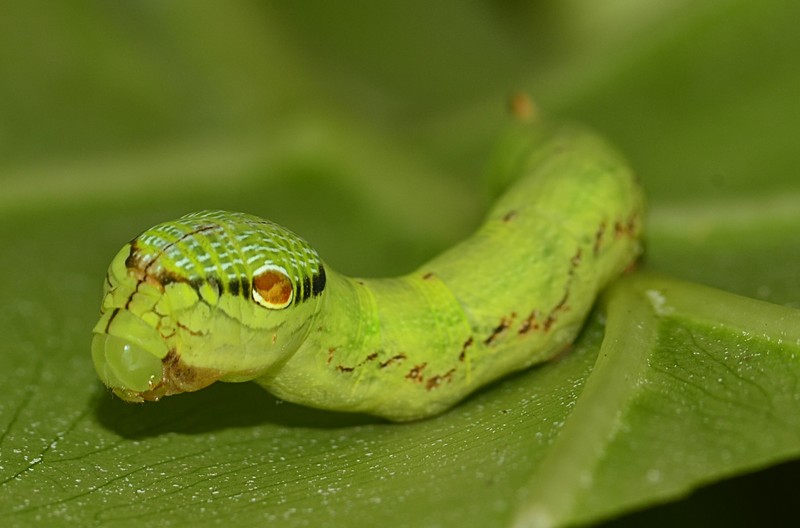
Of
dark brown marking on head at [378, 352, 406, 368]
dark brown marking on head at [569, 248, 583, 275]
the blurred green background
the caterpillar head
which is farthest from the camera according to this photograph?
the blurred green background

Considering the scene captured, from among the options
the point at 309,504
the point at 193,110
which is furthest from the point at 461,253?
the point at 193,110

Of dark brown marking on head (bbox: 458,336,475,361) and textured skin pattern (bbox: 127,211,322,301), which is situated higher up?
textured skin pattern (bbox: 127,211,322,301)

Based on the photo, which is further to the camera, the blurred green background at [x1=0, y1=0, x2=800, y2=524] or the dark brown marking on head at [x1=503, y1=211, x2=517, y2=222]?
the blurred green background at [x1=0, y1=0, x2=800, y2=524]

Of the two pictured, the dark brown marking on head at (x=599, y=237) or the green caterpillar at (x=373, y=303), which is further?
the dark brown marking on head at (x=599, y=237)

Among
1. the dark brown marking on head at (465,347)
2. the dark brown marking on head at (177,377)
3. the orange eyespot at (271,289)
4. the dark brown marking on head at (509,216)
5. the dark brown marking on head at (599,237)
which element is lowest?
the dark brown marking on head at (465,347)

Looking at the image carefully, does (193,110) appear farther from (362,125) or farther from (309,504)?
(309,504)

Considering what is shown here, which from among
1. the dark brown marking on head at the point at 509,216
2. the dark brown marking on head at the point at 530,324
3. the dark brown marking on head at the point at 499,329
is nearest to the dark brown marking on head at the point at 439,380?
the dark brown marking on head at the point at 499,329

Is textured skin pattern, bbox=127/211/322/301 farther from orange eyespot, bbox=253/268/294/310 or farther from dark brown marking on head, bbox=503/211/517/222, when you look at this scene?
dark brown marking on head, bbox=503/211/517/222

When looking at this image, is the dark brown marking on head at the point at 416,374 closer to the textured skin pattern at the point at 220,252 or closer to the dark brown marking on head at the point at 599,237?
the textured skin pattern at the point at 220,252

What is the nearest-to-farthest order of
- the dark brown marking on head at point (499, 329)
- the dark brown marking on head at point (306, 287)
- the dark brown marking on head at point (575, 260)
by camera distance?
the dark brown marking on head at point (306, 287)
the dark brown marking on head at point (499, 329)
the dark brown marking on head at point (575, 260)

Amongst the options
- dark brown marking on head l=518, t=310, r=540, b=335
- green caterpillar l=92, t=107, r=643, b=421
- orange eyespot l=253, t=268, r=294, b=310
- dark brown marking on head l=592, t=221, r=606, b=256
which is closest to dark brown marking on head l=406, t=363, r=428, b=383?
green caterpillar l=92, t=107, r=643, b=421

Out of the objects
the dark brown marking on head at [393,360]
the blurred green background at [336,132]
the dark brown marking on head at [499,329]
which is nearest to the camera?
the dark brown marking on head at [393,360]
